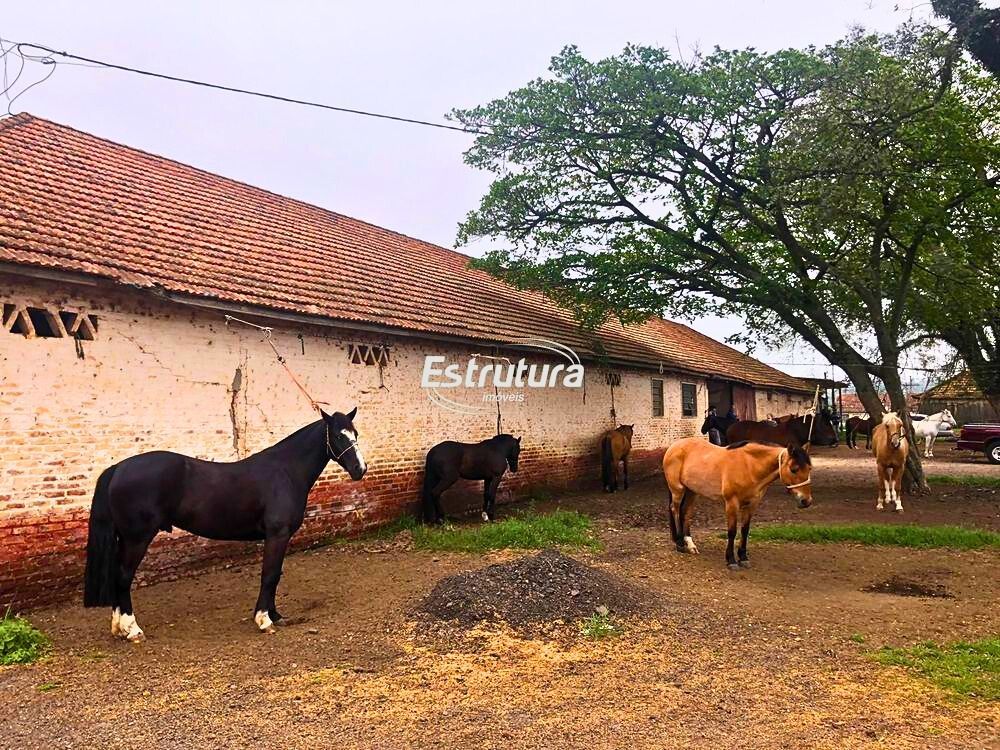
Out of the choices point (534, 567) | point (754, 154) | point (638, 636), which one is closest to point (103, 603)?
point (534, 567)

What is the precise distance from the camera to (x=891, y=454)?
38.1 ft

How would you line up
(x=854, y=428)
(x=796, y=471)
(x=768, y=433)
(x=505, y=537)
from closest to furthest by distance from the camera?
(x=796, y=471)
(x=505, y=537)
(x=768, y=433)
(x=854, y=428)

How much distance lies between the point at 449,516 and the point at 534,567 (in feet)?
16.1

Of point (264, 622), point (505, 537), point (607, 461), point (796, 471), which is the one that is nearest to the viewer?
point (264, 622)

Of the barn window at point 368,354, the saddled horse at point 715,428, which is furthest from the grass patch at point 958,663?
the saddled horse at point 715,428

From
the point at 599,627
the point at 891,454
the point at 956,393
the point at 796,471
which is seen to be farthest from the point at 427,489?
the point at 956,393

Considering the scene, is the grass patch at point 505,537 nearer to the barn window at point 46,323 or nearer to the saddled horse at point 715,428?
the barn window at point 46,323

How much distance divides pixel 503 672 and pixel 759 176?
33.9 ft

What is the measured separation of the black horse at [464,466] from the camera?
1026 cm

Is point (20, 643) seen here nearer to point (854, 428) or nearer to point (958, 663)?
point (958, 663)

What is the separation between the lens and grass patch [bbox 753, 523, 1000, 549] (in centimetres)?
889

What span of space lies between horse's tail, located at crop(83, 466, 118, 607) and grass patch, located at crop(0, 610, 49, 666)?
39 centimetres

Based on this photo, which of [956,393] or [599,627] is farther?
[956,393]

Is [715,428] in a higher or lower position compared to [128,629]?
higher
